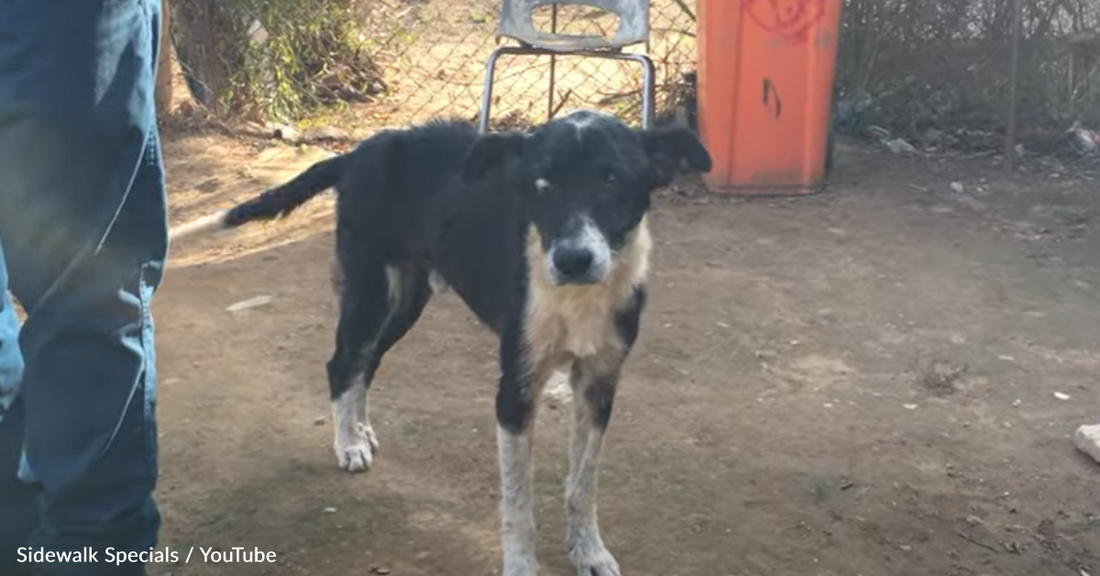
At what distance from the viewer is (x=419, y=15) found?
28.1ft

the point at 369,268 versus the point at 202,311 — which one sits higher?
the point at 369,268

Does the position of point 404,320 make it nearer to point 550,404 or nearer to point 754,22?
point 550,404

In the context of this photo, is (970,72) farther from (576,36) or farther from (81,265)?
(81,265)

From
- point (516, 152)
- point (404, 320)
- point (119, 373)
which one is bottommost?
point (404, 320)

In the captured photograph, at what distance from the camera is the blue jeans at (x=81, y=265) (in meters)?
2.10

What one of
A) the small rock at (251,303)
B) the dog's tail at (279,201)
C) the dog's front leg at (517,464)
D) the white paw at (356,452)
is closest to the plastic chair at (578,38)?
the small rock at (251,303)

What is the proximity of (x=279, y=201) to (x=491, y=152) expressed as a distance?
792mm

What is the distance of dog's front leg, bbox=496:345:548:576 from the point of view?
9.71 ft

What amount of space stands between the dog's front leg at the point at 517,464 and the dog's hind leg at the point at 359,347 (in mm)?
670

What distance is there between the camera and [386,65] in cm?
783

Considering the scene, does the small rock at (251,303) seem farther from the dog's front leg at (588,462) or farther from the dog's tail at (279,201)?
the dog's front leg at (588,462)

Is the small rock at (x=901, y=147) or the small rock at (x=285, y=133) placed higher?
the small rock at (x=285, y=133)

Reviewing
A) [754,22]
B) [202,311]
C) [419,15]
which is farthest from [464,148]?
[419,15]

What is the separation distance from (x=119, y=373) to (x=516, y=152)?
1.08 m
